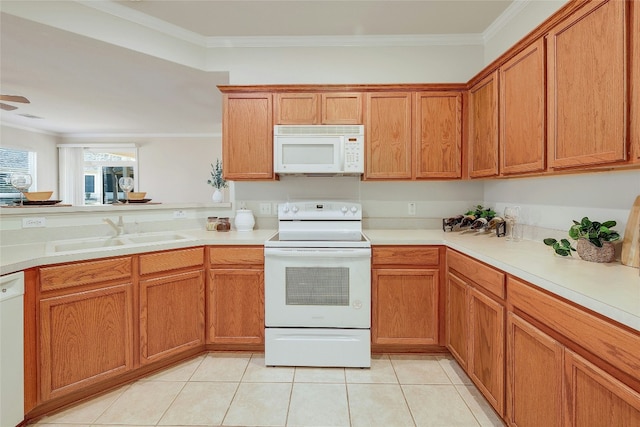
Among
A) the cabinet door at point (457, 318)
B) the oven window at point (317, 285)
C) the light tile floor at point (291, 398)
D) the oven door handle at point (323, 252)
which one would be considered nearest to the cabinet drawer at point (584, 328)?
the cabinet door at point (457, 318)

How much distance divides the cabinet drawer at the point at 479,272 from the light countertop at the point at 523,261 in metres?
0.04

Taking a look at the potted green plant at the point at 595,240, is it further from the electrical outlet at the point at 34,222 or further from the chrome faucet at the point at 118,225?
the electrical outlet at the point at 34,222

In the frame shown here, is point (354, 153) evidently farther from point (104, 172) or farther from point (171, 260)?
point (104, 172)

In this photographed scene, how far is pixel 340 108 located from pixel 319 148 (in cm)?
39

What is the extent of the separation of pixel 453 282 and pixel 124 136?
7409 millimetres

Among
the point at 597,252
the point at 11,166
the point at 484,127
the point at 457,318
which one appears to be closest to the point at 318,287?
the point at 457,318

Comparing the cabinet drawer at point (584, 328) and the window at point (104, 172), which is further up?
the window at point (104, 172)

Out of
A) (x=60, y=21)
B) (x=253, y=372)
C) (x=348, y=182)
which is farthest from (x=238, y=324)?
(x=60, y=21)

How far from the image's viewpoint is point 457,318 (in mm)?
2076

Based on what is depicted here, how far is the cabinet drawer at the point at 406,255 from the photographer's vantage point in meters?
2.26

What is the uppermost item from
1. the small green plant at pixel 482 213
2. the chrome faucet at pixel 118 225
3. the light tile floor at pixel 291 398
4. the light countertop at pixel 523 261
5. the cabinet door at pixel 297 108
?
the cabinet door at pixel 297 108

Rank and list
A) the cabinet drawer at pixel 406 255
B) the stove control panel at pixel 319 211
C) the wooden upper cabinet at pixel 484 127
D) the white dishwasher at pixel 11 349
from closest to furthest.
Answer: the white dishwasher at pixel 11 349
the wooden upper cabinet at pixel 484 127
the cabinet drawer at pixel 406 255
the stove control panel at pixel 319 211

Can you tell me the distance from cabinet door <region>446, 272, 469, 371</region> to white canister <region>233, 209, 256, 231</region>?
1.69 m

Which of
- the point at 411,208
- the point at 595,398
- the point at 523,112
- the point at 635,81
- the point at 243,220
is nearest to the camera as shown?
the point at 595,398
